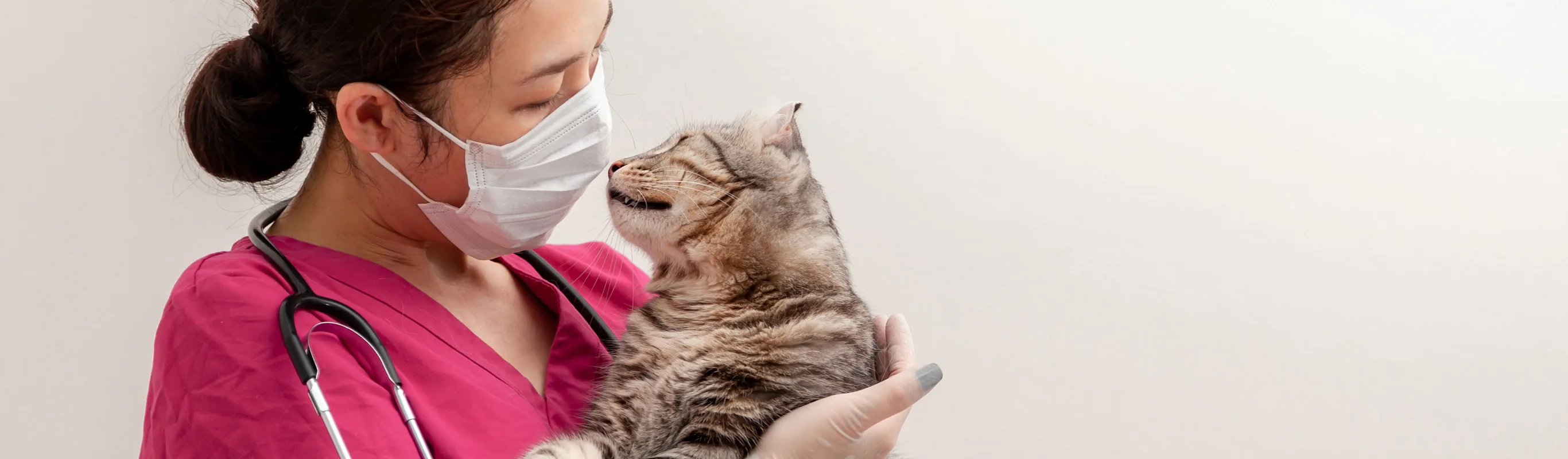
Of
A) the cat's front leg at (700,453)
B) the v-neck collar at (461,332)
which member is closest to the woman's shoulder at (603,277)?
the v-neck collar at (461,332)

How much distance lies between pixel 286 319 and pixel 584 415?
42 cm

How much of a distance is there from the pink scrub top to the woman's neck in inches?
1.3

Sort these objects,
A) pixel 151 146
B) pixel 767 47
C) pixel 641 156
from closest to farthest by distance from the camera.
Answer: pixel 641 156 < pixel 151 146 < pixel 767 47

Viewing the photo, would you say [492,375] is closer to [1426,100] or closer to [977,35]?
[977,35]

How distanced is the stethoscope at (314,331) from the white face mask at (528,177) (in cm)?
18

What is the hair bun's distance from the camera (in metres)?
1.22

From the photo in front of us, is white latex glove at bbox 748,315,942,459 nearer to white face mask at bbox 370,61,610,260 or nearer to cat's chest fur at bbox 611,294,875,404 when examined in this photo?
cat's chest fur at bbox 611,294,875,404

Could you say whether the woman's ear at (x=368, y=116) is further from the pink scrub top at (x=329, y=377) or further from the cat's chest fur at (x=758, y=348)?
the cat's chest fur at (x=758, y=348)

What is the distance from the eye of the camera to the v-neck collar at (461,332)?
1.26 m

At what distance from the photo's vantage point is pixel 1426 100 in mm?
2006

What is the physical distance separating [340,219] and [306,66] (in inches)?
9.3

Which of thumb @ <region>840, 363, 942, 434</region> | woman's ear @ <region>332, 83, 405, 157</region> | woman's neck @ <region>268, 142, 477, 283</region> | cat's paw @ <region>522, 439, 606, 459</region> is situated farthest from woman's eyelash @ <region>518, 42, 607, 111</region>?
thumb @ <region>840, 363, 942, 434</region>

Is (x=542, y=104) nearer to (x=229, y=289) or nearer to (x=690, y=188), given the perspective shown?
(x=690, y=188)

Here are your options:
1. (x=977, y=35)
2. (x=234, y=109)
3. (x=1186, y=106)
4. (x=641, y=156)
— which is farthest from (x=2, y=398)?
(x=1186, y=106)
